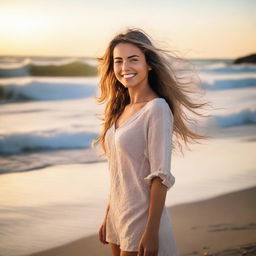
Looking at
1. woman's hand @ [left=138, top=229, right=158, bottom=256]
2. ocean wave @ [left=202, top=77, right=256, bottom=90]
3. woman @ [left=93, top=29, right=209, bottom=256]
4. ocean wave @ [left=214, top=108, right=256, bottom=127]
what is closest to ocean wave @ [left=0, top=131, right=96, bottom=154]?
ocean wave @ [left=214, top=108, right=256, bottom=127]

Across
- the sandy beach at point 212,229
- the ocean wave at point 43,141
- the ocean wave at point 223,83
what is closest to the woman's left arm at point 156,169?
the sandy beach at point 212,229

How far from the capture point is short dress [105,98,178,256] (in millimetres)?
A: 1731

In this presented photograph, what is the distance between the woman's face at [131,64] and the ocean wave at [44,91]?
14.6 feet

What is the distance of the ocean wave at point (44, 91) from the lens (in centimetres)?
634

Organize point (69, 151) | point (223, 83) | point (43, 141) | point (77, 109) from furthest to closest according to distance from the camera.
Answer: point (223, 83)
point (77, 109)
point (43, 141)
point (69, 151)

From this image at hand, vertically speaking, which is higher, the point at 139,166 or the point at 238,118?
the point at 139,166

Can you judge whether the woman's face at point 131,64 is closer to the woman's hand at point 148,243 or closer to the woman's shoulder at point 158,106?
the woman's shoulder at point 158,106

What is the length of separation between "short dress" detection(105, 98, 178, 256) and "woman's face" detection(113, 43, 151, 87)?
141 mm

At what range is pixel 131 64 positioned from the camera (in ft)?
6.21

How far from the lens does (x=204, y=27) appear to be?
600cm

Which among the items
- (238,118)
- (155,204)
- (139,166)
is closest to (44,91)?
(238,118)

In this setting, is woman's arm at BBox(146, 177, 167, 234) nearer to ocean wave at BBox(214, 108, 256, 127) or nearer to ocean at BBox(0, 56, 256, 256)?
ocean at BBox(0, 56, 256, 256)

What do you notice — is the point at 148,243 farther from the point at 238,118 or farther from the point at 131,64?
the point at 238,118

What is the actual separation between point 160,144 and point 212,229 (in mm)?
1920
